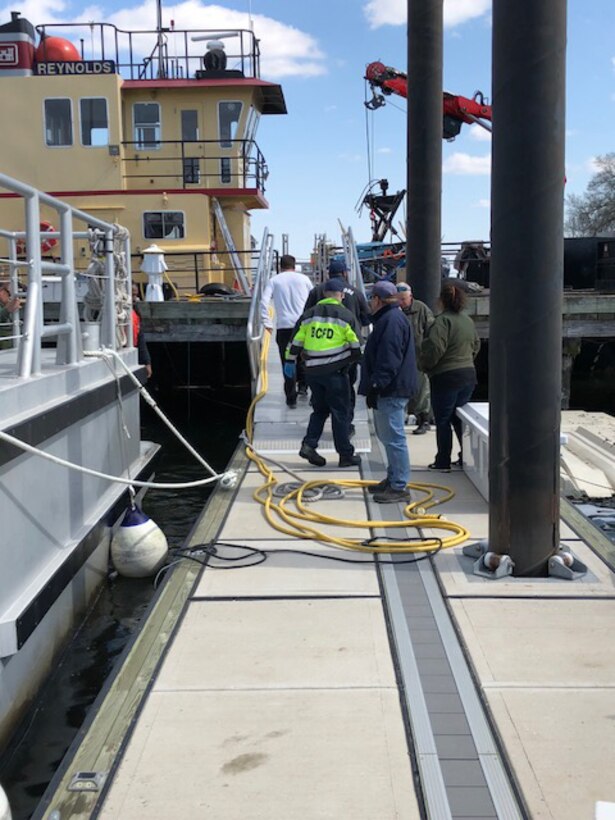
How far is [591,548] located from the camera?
5.32 m

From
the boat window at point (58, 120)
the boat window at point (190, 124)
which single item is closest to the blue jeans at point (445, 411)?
the boat window at point (190, 124)

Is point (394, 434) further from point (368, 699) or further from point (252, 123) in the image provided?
point (252, 123)

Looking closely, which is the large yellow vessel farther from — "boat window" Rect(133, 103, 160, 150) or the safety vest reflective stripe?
the safety vest reflective stripe

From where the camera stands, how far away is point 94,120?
1930 centimetres

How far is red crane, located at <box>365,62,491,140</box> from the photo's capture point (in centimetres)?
2422

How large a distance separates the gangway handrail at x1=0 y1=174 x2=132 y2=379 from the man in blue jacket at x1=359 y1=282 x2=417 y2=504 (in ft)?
6.81

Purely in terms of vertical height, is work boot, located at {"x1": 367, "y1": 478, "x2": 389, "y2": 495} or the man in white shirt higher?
the man in white shirt

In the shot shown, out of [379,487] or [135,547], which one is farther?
[379,487]

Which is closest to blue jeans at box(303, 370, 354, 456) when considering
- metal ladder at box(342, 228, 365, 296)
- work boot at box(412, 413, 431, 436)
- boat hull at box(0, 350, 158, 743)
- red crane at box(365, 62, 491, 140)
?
boat hull at box(0, 350, 158, 743)

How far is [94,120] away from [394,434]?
15600 millimetres

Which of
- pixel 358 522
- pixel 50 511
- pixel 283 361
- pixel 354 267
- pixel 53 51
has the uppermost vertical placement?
pixel 53 51

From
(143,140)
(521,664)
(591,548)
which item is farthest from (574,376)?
(521,664)

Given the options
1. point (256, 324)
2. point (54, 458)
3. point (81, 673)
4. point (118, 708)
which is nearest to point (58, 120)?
point (256, 324)

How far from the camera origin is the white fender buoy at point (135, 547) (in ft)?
→ 19.6
